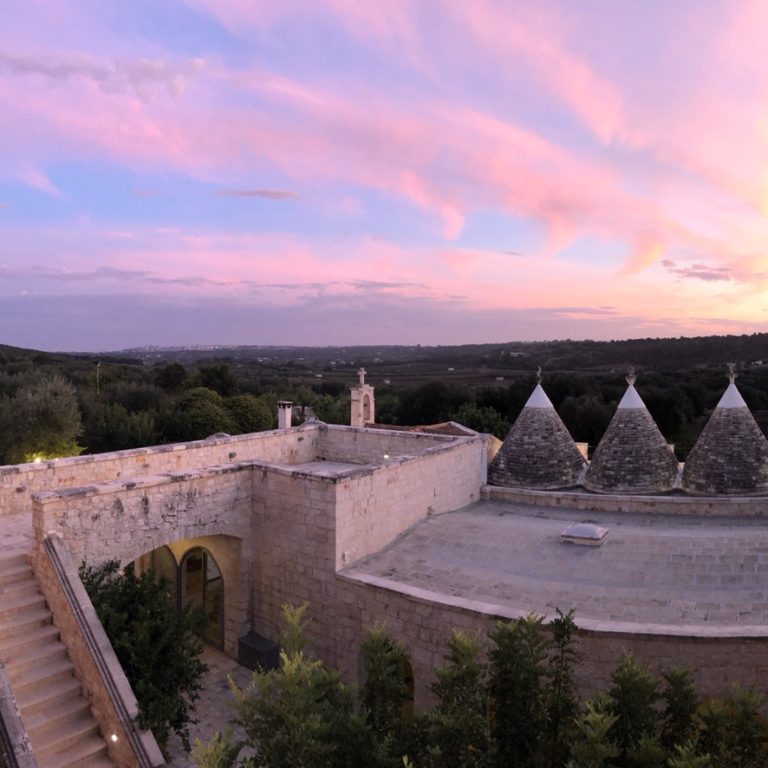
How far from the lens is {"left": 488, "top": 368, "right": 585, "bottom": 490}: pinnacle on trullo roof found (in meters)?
13.7

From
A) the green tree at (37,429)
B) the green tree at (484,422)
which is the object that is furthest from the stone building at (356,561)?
the green tree at (484,422)

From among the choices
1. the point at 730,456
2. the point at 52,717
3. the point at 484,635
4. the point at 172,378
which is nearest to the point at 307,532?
the point at 484,635

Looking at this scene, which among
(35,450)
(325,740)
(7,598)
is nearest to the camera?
(325,740)

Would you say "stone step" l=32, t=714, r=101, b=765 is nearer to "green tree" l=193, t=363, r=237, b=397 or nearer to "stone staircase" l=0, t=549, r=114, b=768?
"stone staircase" l=0, t=549, r=114, b=768

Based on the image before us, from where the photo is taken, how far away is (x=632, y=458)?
13.2 m

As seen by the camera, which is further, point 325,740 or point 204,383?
point 204,383

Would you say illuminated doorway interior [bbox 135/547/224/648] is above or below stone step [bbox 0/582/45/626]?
below

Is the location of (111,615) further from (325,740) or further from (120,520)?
(325,740)

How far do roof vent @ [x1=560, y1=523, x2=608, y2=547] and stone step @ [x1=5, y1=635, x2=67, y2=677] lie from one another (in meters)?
7.19

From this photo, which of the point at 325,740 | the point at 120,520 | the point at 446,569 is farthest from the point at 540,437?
the point at 325,740

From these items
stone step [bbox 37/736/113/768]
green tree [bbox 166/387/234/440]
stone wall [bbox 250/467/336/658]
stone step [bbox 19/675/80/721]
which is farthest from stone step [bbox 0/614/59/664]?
green tree [bbox 166/387/234/440]

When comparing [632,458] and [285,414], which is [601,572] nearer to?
[632,458]

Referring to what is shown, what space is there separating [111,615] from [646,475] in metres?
10.6

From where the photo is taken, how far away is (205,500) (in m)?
9.14
